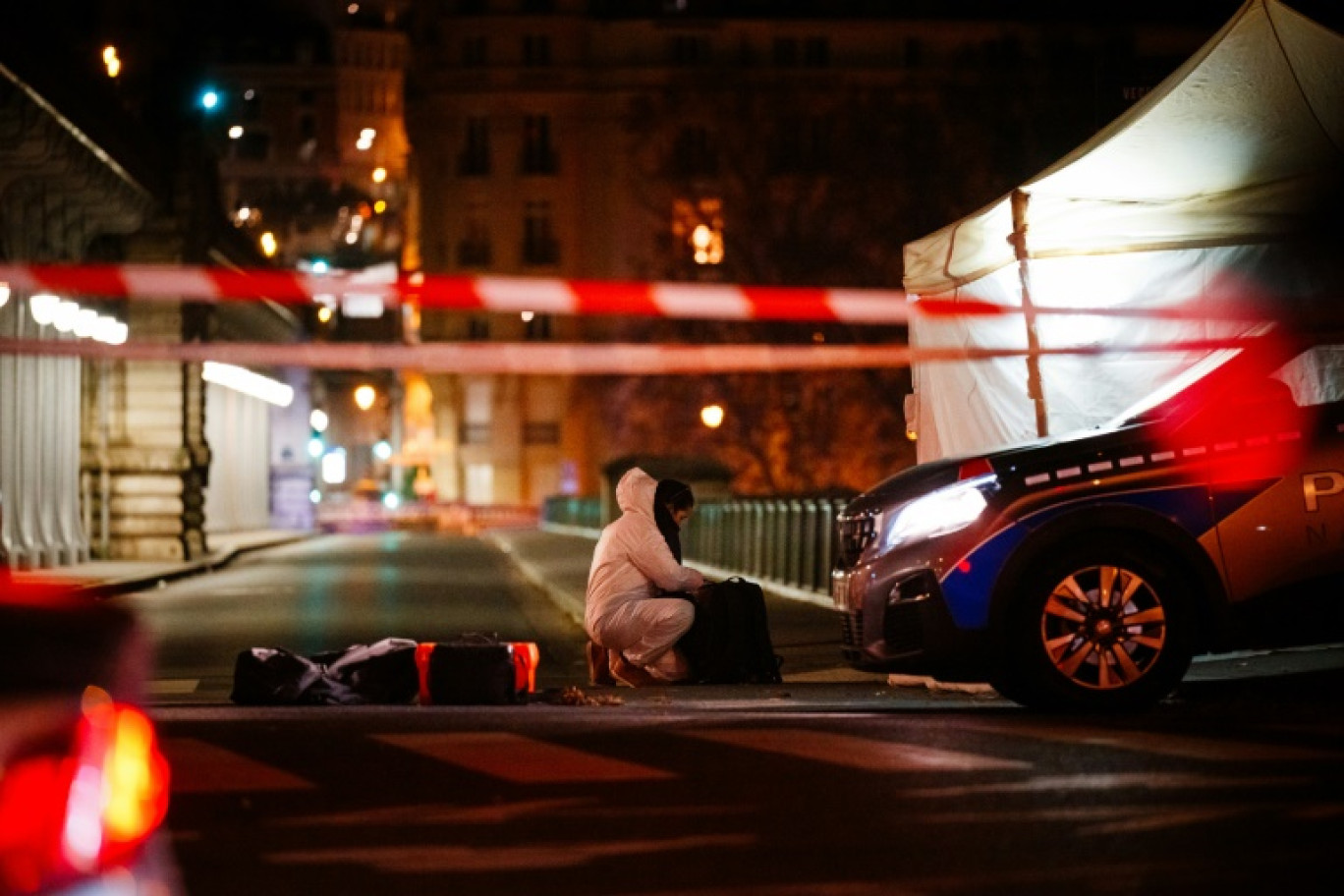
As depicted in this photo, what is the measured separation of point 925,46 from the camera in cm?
9612

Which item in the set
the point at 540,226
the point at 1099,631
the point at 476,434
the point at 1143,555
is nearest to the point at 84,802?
the point at 1099,631

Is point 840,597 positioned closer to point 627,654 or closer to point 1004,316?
point 627,654

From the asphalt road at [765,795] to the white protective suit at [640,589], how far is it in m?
0.46

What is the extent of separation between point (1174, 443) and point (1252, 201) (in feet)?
9.94

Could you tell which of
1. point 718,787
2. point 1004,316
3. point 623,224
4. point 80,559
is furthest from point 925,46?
A: point 718,787

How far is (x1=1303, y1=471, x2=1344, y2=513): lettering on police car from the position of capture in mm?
10734

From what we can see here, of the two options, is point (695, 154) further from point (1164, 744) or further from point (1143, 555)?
point (1164, 744)

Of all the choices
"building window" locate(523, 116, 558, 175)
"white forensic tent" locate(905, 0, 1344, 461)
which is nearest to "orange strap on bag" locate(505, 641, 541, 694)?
"white forensic tent" locate(905, 0, 1344, 461)

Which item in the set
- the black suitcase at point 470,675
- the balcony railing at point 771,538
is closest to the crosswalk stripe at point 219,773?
the black suitcase at point 470,675

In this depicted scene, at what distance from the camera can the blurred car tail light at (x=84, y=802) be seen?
11.9ft

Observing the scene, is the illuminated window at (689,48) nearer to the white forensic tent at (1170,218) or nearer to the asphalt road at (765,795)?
the white forensic tent at (1170,218)

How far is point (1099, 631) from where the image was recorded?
10672 mm

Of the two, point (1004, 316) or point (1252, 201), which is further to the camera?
point (1004, 316)

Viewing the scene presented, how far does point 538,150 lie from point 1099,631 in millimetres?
88093
